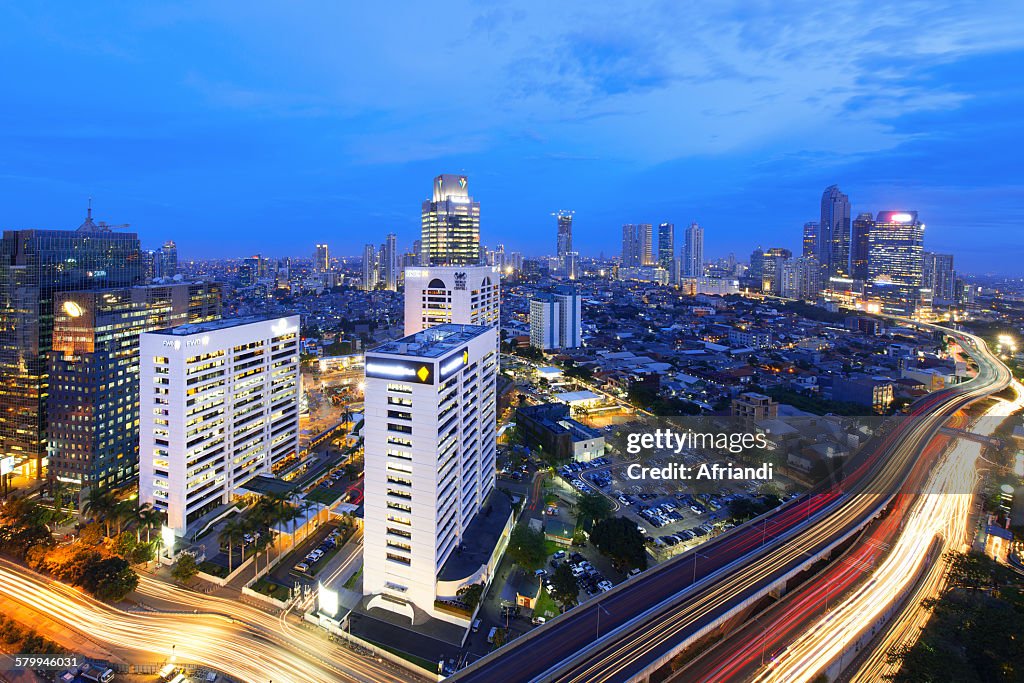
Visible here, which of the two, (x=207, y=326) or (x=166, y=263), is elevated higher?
(x=166, y=263)

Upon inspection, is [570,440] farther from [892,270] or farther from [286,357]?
[892,270]

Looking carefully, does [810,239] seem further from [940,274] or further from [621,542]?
[621,542]

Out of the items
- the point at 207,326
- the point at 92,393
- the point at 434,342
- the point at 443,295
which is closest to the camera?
the point at 434,342

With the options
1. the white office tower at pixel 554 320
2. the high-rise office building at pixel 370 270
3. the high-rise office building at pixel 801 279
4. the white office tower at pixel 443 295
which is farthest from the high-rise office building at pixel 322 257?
the white office tower at pixel 443 295

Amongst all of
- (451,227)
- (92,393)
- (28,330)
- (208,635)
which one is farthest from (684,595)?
(451,227)

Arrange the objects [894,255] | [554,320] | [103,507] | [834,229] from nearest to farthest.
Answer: [103,507], [554,320], [894,255], [834,229]

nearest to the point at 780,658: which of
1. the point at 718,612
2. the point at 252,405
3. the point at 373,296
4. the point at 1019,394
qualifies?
the point at 718,612
